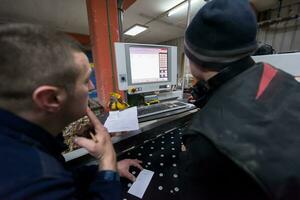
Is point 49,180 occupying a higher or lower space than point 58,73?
lower


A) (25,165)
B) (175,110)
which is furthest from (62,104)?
(175,110)

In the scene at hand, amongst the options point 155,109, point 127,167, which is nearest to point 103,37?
point 155,109

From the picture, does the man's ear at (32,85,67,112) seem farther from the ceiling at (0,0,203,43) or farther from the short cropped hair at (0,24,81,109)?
the ceiling at (0,0,203,43)

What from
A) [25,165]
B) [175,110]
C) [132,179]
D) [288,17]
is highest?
[288,17]

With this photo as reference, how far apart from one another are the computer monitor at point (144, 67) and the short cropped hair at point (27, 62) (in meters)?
0.71

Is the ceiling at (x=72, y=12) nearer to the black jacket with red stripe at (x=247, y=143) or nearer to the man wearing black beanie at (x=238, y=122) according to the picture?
the man wearing black beanie at (x=238, y=122)

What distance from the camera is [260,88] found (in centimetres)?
41

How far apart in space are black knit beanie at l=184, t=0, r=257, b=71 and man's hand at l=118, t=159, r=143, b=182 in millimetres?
609

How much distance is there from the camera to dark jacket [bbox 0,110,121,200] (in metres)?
0.29

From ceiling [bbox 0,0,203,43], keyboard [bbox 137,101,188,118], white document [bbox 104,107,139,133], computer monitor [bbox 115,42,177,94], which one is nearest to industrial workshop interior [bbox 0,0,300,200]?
white document [bbox 104,107,139,133]

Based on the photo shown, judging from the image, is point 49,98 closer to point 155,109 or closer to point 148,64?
point 155,109

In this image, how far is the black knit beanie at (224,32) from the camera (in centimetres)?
44

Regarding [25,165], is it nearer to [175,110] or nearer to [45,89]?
[45,89]

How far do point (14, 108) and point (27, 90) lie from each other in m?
0.06
